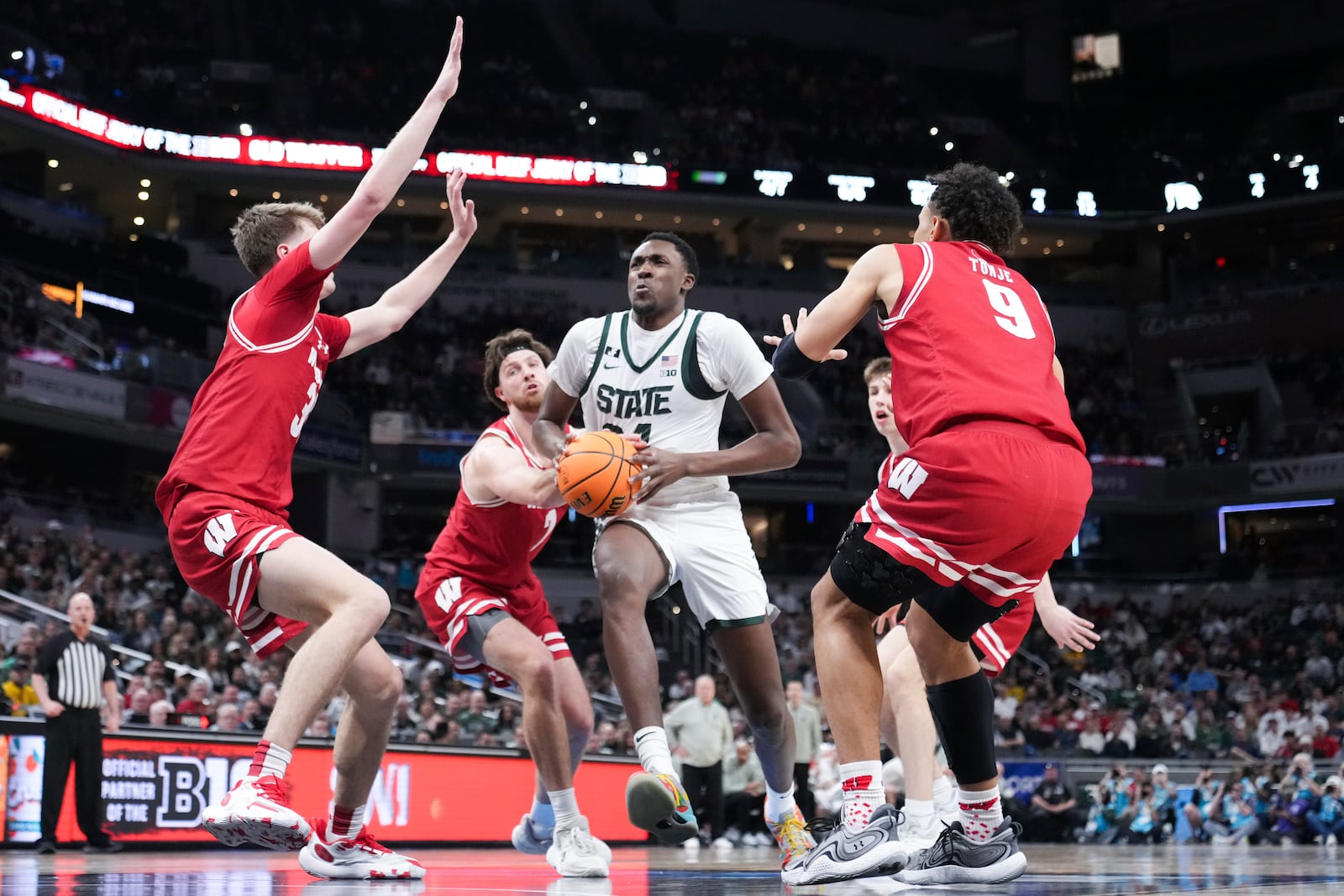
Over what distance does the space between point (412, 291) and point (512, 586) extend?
1.66 metres

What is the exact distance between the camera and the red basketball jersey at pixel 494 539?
716 cm

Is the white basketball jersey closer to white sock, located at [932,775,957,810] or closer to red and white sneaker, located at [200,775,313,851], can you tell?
red and white sneaker, located at [200,775,313,851]

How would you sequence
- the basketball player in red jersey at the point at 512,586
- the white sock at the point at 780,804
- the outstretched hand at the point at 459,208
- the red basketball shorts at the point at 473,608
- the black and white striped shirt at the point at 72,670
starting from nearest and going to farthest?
the white sock at the point at 780,804 < the outstretched hand at the point at 459,208 < the basketball player in red jersey at the point at 512,586 < the red basketball shorts at the point at 473,608 < the black and white striped shirt at the point at 72,670

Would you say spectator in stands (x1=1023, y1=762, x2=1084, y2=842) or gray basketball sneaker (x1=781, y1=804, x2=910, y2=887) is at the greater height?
gray basketball sneaker (x1=781, y1=804, x2=910, y2=887)

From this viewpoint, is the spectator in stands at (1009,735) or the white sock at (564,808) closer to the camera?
the white sock at (564,808)

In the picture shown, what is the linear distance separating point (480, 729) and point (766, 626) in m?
11.8

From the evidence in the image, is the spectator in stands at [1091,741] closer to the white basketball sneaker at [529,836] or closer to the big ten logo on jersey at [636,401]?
the white basketball sneaker at [529,836]

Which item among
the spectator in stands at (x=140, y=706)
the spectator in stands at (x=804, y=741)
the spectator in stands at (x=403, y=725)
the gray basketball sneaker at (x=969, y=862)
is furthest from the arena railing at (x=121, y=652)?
the gray basketball sneaker at (x=969, y=862)

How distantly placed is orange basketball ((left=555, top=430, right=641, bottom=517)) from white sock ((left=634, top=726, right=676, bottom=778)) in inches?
36.3

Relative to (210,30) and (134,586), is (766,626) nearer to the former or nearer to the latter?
(134,586)

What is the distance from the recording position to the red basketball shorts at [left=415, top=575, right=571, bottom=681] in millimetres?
7133

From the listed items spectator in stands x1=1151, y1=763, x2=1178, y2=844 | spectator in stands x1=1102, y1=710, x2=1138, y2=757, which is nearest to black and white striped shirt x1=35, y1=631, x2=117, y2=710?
spectator in stands x1=1151, y1=763, x2=1178, y2=844

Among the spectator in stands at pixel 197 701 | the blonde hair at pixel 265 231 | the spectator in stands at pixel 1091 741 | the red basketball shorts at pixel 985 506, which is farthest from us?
the spectator in stands at pixel 1091 741

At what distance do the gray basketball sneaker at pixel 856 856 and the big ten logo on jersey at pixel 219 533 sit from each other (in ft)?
7.96
